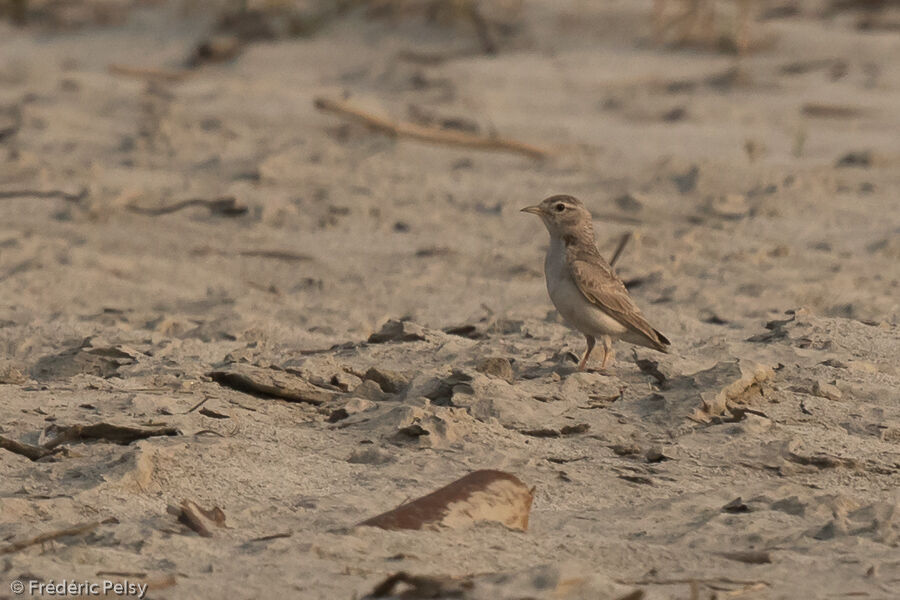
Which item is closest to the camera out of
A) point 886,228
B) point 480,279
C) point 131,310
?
point 131,310

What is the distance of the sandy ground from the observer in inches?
150

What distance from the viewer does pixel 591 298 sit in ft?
19.1

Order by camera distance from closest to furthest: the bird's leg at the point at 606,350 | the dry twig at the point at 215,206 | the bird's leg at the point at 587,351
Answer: the bird's leg at the point at 587,351, the bird's leg at the point at 606,350, the dry twig at the point at 215,206

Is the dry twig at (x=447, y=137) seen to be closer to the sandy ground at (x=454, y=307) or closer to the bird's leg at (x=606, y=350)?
the sandy ground at (x=454, y=307)

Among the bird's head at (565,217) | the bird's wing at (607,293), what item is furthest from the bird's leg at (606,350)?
the bird's head at (565,217)

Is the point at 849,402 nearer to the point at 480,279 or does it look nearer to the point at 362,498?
the point at 362,498

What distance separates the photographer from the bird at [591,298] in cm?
579

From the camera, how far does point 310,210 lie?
835 centimetres

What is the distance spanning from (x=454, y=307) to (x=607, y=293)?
1210mm

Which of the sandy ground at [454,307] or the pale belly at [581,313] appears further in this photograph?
the pale belly at [581,313]

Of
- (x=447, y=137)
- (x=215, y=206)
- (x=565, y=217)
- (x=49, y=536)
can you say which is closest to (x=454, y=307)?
(x=565, y=217)

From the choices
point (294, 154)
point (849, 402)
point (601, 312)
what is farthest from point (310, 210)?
point (849, 402)

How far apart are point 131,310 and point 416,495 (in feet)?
9.72

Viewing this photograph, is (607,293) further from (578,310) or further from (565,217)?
(565,217)
